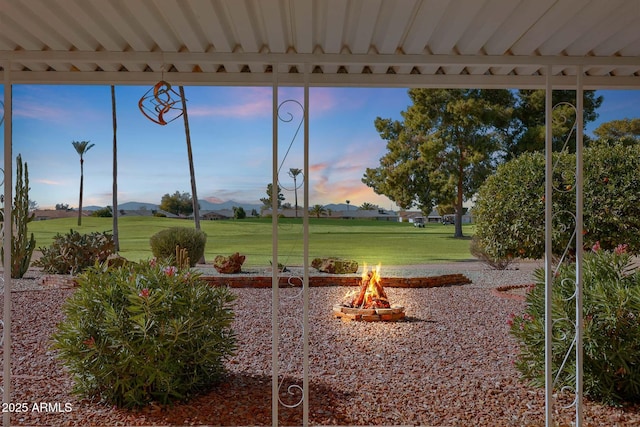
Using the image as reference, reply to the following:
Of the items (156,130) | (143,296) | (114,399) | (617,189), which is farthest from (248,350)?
(617,189)

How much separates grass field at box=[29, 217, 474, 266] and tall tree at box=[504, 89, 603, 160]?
1.35 meters

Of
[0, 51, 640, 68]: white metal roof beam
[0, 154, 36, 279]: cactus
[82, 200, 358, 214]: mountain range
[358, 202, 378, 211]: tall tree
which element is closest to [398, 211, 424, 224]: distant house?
[358, 202, 378, 211]: tall tree

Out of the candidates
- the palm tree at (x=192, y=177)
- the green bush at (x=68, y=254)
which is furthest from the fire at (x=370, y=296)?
the green bush at (x=68, y=254)

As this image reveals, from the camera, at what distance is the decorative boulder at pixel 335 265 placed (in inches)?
255

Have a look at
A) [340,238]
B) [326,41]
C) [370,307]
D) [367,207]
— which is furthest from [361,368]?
[326,41]

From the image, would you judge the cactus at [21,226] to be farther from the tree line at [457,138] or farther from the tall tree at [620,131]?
the tall tree at [620,131]

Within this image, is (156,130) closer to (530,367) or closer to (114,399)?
(114,399)

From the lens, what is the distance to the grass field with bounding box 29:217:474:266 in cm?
650

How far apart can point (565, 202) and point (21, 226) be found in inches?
246

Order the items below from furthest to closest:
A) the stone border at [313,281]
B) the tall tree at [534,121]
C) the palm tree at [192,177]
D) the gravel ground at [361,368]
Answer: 1. the tall tree at [534,121]
2. the palm tree at [192,177]
3. the stone border at [313,281]
4. the gravel ground at [361,368]

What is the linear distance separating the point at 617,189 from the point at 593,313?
2595 mm

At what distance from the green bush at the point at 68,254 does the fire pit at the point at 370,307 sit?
3.15 m

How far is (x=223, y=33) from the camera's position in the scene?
1.87 metres

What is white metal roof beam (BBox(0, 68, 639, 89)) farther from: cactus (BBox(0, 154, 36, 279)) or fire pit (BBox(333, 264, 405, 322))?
cactus (BBox(0, 154, 36, 279))
